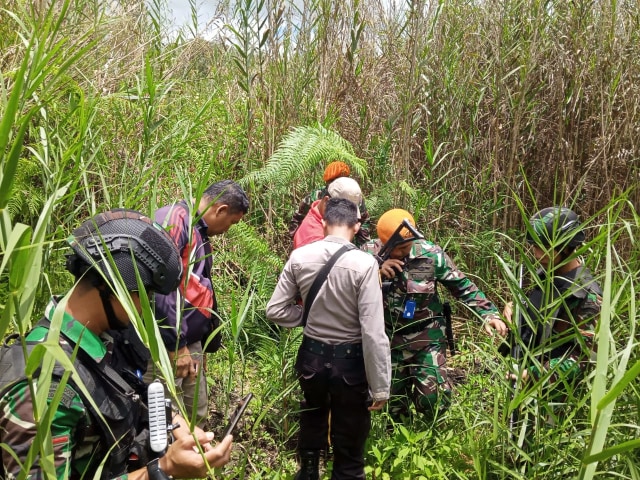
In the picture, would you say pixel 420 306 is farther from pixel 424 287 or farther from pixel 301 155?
pixel 301 155

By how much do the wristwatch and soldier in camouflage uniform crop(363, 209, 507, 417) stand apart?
6.75 feet

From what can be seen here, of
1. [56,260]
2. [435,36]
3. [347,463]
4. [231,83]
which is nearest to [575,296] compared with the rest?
[347,463]

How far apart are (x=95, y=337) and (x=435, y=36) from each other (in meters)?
4.53

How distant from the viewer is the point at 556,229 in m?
1.88

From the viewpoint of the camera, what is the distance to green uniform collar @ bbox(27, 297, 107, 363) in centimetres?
138

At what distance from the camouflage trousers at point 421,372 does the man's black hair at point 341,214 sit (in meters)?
0.89

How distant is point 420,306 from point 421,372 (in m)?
0.41

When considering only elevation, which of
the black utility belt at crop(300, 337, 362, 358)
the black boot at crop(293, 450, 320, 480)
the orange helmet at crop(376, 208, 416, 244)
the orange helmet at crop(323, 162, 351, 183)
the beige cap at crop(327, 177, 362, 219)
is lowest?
the black boot at crop(293, 450, 320, 480)

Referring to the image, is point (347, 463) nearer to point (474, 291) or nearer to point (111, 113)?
point (474, 291)

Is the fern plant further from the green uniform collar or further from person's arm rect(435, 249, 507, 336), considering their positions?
the green uniform collar

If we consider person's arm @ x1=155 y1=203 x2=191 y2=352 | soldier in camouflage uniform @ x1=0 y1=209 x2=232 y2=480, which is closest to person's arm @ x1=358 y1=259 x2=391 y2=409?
person's arm @ x1=155 y1=203 x2=191 y2=352

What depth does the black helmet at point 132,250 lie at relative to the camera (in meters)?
1.46

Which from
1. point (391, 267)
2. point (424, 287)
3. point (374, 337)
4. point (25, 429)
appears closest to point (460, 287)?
point (424, 287)

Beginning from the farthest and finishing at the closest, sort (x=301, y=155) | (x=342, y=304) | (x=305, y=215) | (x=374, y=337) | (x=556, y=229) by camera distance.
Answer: (x=305, y=215) → (x=301, y=155) → (x=342, y=304) → (x=374, y=337) → (x=556, y=229)
